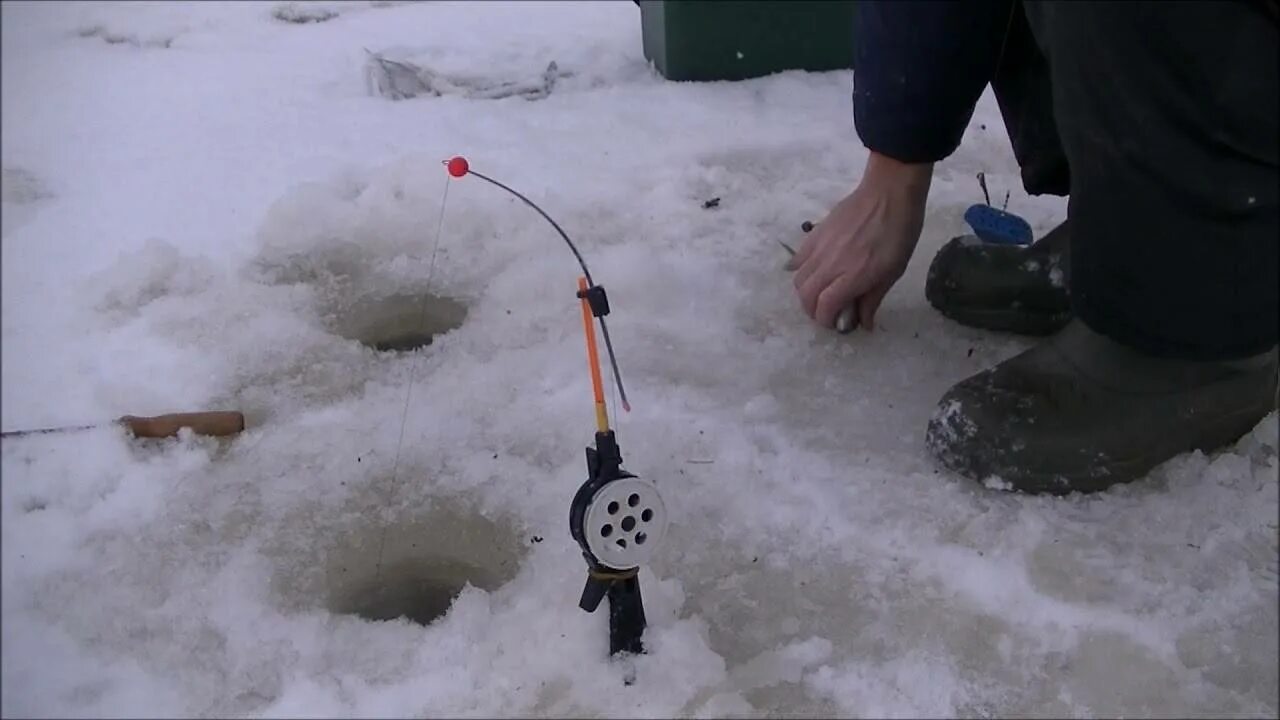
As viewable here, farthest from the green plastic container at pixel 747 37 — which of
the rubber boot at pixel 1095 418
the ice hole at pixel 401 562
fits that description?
the ice hole at pixel 401 562

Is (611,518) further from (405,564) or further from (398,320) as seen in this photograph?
(398,320)

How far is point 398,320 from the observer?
157 centimetres

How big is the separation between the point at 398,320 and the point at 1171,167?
1.02 metres

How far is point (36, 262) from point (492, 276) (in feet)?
2.21

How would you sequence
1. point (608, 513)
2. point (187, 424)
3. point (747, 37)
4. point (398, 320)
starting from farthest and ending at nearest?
1. point (747, 37)
2. point (398, 320)
3. point (187, 424)
4. point (608, 513)

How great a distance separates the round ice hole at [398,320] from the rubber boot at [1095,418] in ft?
2.33

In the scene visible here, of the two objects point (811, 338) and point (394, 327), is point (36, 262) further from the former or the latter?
point (811, 338)

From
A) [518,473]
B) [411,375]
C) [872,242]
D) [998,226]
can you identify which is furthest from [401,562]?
[998,226]

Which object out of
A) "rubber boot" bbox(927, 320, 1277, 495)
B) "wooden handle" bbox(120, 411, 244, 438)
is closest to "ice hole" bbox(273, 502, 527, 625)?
"wooden handle" bbox(120, 411, 244, 438)

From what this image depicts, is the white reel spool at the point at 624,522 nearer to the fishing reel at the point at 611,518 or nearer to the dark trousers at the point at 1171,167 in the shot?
the fishing reel at the point at 611,518

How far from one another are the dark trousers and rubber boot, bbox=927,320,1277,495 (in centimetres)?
7

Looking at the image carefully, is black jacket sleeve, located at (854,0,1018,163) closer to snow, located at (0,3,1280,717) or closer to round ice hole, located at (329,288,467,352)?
snow, located at (0,3,1280,717)

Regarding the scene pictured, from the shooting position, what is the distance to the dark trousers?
3.16 ft

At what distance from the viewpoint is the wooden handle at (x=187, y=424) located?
127cm
